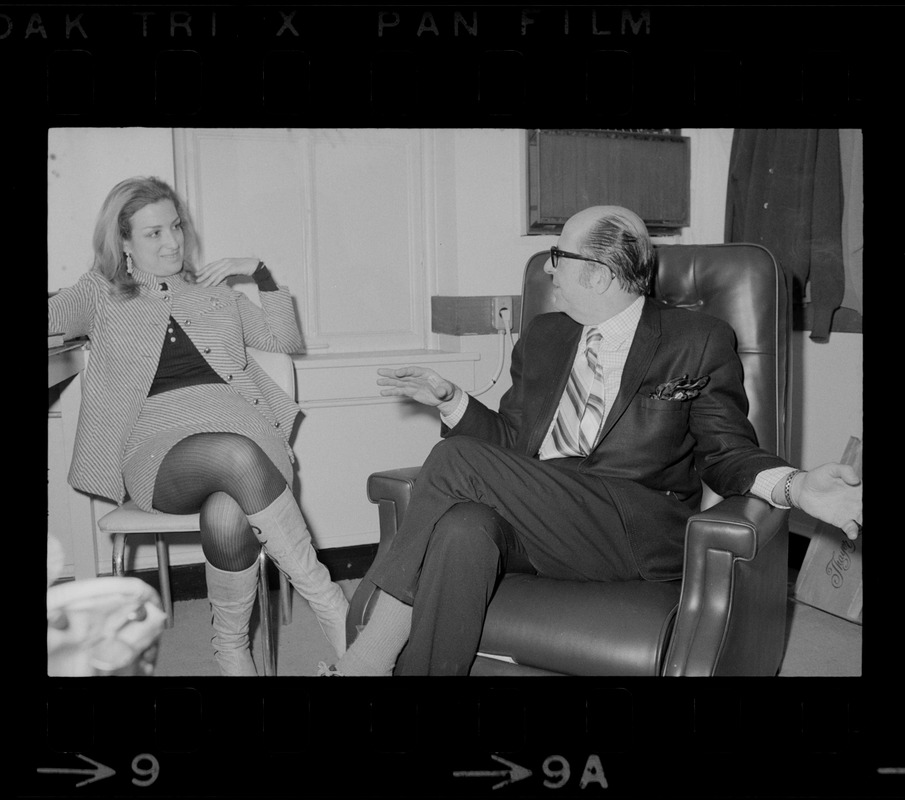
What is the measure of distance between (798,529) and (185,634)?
1.64 meters

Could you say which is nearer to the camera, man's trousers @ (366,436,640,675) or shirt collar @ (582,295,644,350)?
man's trousers @ (366,436,640,675)

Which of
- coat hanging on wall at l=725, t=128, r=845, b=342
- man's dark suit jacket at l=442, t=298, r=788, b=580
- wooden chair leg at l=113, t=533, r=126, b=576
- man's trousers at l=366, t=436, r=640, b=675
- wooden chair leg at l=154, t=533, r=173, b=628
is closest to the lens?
man's trousers at l=366, t=436, r=640, b=675

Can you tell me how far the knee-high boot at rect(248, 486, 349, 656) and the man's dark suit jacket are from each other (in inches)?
17.7

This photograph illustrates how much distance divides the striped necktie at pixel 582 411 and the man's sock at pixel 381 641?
0.44 m

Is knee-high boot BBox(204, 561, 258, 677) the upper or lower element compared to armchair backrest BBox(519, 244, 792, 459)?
lower

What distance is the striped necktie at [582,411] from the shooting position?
5.20 feet

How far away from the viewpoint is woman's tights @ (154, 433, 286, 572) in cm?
152

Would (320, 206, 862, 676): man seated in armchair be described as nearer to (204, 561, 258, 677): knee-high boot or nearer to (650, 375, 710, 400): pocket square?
(650, 375, 710, 400): pocket square
